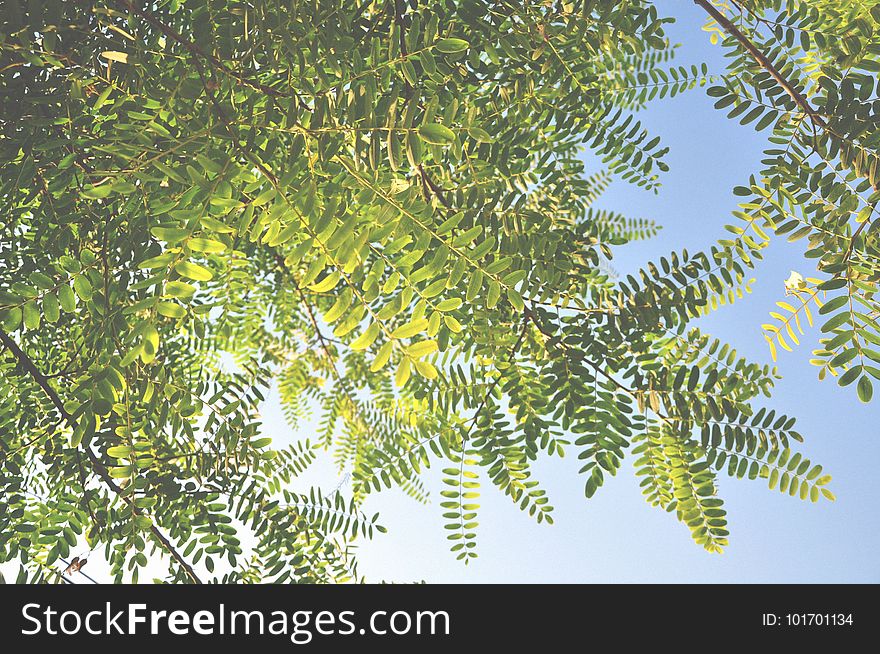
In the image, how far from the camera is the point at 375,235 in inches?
14.2

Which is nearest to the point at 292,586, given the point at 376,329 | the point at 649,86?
the point at 376,329

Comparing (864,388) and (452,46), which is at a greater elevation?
(452,46)

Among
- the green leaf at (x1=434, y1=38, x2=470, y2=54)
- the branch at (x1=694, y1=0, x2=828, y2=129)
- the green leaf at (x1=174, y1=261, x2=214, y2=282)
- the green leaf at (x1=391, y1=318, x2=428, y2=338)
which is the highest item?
the branch at (x1=694, y1=0, x2=828, y2=129)

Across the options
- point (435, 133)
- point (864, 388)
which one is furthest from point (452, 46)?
point (864, 388)

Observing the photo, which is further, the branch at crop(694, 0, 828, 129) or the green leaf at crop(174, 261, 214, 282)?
the branch at crop(694, 0, 828, 129)

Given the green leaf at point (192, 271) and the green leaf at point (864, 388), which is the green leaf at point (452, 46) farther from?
the green leaf at point (864, 388)

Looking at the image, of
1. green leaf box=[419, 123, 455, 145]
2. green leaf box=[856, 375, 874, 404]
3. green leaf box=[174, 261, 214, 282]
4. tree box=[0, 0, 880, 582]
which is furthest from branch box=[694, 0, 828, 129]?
green leaf box=[174, 261, 214, 282]

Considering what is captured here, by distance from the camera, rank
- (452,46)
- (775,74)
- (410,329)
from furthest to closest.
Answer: (775,74) < (452,46) < (410,329)

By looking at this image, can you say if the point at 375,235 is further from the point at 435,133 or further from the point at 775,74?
the point at 775,74

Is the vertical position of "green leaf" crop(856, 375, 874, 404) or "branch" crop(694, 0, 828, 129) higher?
"branch" crop(694, 0, 828, 129)

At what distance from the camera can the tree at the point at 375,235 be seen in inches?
14.9

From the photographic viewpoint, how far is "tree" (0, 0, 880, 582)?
14.9 inches

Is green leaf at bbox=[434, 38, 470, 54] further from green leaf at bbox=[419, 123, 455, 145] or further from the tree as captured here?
green leaf at bbox=[419, 123, 455, 145]

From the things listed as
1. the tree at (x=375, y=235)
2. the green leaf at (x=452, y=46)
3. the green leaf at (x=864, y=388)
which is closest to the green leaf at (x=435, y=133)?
the tree at (x=375, y=235)
